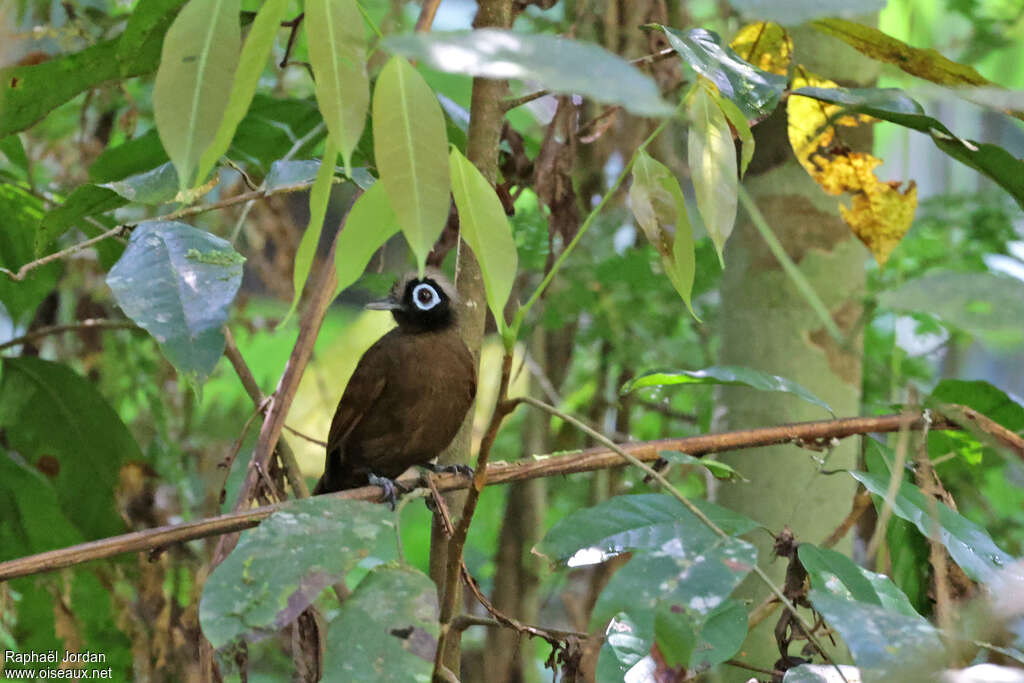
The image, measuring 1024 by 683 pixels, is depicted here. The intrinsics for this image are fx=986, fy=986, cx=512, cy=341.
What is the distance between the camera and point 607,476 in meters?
4.06

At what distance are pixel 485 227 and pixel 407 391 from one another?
5.88ft

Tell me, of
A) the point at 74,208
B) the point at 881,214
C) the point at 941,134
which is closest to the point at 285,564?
the point at 74,208

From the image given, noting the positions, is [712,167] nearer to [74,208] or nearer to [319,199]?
[319,199]

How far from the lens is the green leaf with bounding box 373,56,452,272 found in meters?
1.08

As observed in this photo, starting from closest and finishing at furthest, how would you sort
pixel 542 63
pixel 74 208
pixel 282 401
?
pixel 542 63 < pixel 74 208 < pixel 282 401

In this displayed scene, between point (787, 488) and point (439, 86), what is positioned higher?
point (439, 86)

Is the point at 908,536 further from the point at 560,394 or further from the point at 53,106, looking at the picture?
the point at 560,394

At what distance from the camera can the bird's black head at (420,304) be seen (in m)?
3.10

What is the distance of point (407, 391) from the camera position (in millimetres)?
3037

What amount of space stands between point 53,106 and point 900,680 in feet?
6.80

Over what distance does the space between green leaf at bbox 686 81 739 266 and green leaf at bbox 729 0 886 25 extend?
36 centimetres

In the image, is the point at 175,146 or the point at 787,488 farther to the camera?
the point at 787,488

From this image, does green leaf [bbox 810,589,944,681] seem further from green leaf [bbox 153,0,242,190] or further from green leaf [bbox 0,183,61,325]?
green leaf [bbox 0,183,61,325]

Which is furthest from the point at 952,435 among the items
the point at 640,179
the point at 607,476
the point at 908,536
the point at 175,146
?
the point at 607,476
